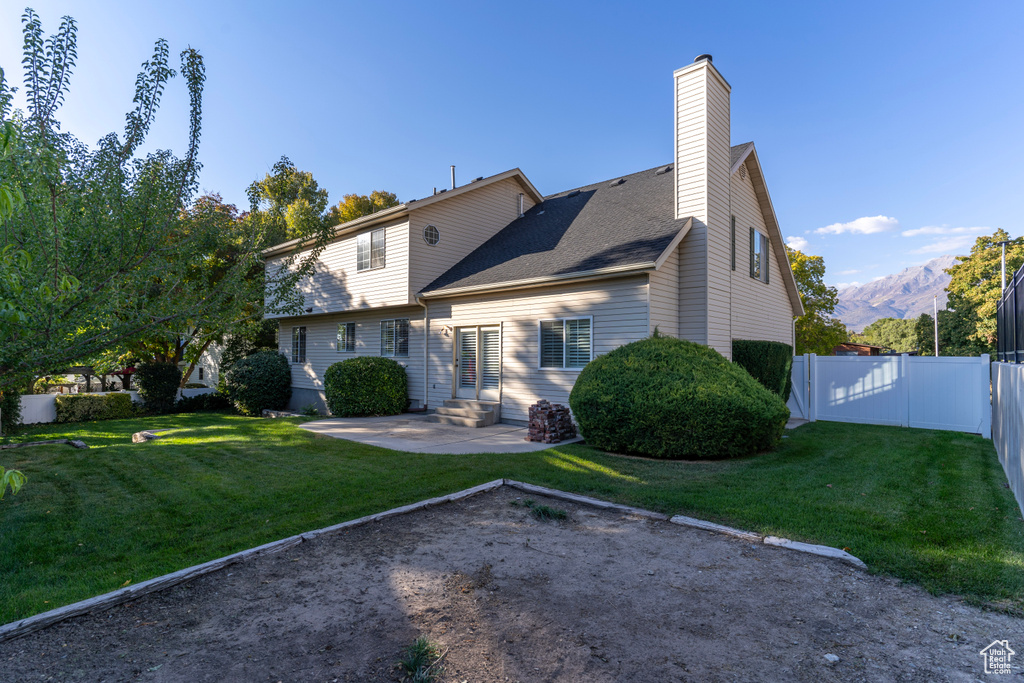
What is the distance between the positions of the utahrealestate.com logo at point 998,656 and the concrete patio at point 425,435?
243 inches

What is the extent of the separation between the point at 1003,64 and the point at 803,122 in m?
4.61

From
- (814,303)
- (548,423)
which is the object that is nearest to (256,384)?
(548,423)

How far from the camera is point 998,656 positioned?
2.59 metres

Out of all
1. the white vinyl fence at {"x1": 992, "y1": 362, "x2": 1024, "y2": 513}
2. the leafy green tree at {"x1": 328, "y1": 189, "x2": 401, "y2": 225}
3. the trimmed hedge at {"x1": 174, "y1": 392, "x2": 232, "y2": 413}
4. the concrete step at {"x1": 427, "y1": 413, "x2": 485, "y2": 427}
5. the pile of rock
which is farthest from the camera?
the leafy green tree at {"x1": 328, "y1": 189, "x2": 401, "y2": 225}

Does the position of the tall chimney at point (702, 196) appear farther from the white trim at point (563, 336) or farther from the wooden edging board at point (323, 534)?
the wooden edging board at point (323, 534)

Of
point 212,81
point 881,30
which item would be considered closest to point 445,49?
point 212,81

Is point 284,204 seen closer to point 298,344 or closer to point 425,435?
point 298,344

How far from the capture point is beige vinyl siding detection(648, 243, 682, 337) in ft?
32.2

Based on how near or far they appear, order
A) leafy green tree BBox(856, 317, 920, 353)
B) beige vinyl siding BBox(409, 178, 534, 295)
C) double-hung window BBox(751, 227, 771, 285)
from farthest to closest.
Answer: leafy green tree BBox(856, 317, 920, 353)
beige vinyl siding BBox(409, 178, 534, 295)
double-hung window BBox(751, 227, 771, 285)

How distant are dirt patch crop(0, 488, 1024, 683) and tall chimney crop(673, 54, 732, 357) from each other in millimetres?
7146

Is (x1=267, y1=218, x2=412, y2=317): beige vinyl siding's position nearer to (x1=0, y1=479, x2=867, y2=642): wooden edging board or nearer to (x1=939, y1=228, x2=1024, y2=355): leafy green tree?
(x1=0, y1=479, x2=867, y2=642): wooden edging board

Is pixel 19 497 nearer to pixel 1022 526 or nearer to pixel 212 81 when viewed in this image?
pixel 212 81

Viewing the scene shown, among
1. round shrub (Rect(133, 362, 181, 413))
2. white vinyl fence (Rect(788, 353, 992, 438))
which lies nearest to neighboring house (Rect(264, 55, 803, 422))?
white vinyl fence (Rect(788, 353, 992, 438))

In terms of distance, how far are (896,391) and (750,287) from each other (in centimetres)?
398
